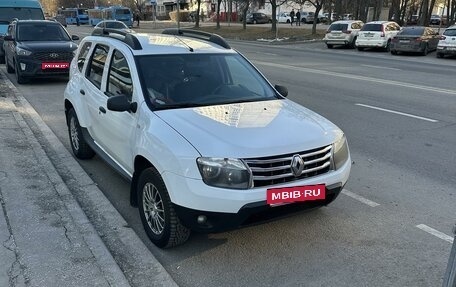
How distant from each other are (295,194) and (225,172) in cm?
60

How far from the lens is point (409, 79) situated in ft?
50.4

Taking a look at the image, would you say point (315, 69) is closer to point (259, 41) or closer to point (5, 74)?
point (5, 74)

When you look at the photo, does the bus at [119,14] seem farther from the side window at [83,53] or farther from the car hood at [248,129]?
the car hood at [248,129]

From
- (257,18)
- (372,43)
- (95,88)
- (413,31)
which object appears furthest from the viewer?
(257,18)

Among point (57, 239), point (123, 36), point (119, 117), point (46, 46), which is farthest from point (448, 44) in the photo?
point (57, 239)

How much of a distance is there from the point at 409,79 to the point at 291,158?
43.4 feet

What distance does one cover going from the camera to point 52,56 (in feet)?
43.3

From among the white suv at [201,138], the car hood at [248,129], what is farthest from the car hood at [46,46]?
the car hood at [248,129]

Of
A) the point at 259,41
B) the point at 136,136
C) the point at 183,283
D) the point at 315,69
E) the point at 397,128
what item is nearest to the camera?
the point at 183,283

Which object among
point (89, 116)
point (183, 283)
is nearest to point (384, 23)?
point (89, 116)

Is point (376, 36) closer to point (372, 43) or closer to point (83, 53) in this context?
point (372, 43)

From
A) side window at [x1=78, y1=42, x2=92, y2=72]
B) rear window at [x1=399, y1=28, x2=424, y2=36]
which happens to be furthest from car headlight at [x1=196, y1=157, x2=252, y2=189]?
rear window at [x1=399, y1=28, x2=424, y2=36]

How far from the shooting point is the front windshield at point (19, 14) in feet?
61.3

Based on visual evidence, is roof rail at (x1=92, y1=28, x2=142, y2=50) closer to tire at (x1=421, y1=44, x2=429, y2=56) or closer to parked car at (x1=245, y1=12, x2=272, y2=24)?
tire at (x1=421, y1=44, x2=429, y2=56)
